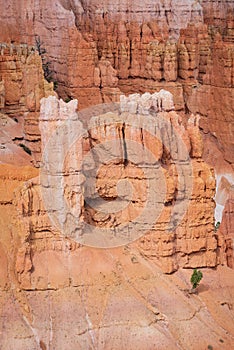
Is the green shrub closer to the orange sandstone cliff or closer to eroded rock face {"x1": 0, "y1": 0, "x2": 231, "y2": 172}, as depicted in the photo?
eroded rock face {"x1": 0, "y1": 0, "x2": 231, "y2": 172}

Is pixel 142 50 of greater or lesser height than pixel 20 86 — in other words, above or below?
above

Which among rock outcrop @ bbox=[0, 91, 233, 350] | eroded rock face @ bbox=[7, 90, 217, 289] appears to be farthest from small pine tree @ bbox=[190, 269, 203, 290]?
eroded rock face @ bbox=[7, 90, 217, 289]

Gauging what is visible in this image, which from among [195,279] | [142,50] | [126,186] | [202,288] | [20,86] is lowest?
[202,288]

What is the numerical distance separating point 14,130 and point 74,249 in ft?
64.9

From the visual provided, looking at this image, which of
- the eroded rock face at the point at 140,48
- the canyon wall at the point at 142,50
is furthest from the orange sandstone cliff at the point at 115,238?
the eroded rock face at the point at 140,48

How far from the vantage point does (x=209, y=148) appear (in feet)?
208

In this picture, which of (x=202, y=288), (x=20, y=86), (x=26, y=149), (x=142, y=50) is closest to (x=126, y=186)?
(x=202, y=288)

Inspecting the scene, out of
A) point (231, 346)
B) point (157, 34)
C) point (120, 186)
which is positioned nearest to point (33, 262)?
point (120, 186)

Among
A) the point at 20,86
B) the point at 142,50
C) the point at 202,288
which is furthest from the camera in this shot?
the point at 142,50

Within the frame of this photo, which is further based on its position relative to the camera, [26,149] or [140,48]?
[140,48]

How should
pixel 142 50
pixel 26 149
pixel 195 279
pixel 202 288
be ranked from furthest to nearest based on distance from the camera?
pixel 142 50 → pixel 26 149 → pixel 202 288 → pixel 195 279

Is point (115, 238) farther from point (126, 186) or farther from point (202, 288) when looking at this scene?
point (202, 288)

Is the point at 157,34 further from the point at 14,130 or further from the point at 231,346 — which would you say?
the point at 231,346

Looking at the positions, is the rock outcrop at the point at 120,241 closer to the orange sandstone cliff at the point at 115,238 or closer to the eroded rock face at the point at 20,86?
the orange sandstone cliff at the point at 115,238
